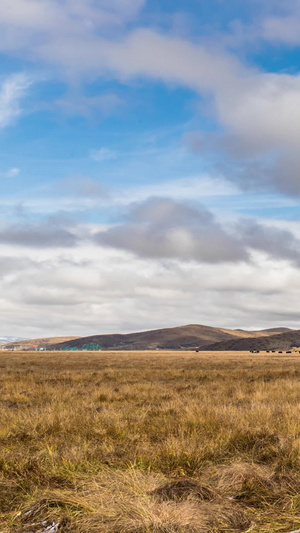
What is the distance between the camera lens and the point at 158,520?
14.7 ft

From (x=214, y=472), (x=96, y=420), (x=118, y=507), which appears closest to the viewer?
(x=118, y=507)

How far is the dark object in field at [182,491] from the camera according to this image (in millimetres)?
5444

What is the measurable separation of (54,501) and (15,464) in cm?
210

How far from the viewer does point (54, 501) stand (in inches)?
209

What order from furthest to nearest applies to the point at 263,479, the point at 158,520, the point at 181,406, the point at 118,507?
the point at 181,406 < the point at 263,479 < the point at 118,507 < the point at 158,520

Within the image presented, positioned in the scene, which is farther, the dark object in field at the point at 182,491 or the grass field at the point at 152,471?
the dark object in field at the point at 182,491

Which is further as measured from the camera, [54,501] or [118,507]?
[54,501]

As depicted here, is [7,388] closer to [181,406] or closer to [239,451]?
[181,406]

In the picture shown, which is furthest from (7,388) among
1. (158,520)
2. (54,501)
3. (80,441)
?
(158,520)

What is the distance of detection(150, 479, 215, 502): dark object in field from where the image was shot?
5.44 m

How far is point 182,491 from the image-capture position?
18.4 feet

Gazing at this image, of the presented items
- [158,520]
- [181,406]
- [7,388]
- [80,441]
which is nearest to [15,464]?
[80,441]

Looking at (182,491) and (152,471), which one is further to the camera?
(152,471)

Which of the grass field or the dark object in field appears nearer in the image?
the grass field
